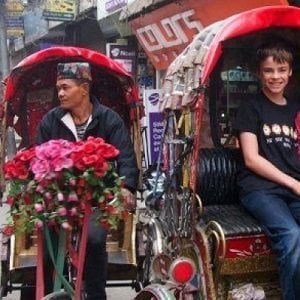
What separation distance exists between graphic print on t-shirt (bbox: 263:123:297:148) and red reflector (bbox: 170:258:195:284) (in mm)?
970

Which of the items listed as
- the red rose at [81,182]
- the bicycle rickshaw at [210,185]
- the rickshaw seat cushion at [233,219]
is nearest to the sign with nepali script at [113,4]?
the bicycle rickshaw at [210,185]

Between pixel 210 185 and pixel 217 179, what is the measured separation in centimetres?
6

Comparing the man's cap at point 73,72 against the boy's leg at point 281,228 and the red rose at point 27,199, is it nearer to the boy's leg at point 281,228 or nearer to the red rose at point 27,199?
the red rose at point 27,199

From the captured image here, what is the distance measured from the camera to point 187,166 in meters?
3.41

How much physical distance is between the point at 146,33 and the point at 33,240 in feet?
20.9

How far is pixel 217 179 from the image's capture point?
373cm

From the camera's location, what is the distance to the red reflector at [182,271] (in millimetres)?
2914

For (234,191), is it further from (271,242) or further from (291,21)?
(291,21)

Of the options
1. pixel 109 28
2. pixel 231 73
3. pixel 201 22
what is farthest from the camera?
pixel 109 28

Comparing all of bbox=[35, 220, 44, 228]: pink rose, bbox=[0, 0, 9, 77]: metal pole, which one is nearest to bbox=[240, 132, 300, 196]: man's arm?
bbox=[35, 220, 44, 228]: pink rose

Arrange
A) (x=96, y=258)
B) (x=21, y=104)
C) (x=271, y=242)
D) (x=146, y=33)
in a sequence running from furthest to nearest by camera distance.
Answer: (x=146, y=33) < (x=21, y=104) < (x=96, y=258) < (x=271, y=242)

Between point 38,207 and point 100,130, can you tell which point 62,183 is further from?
point 100,130

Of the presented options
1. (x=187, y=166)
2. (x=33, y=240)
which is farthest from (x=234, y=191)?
(x=33, y=240)

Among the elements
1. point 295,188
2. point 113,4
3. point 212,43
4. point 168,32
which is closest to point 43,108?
point 212,43
